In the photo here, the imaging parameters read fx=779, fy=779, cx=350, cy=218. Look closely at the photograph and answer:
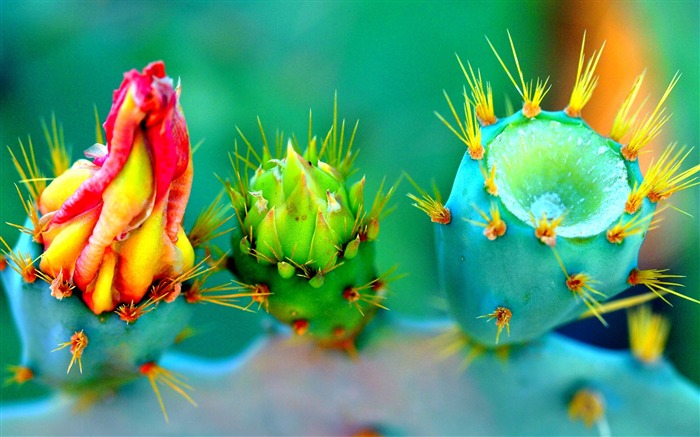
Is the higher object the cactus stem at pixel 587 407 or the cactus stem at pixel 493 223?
the cactus stem at pixel 493 223

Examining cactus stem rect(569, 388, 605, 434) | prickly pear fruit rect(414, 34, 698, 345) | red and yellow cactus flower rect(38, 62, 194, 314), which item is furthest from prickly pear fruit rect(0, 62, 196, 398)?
cactus stem rect(569, 388, 605, 434)

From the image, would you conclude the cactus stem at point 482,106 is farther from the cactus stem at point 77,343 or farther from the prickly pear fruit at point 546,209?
the cactus stem at point 77,343

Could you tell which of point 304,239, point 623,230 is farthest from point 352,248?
point 623,230

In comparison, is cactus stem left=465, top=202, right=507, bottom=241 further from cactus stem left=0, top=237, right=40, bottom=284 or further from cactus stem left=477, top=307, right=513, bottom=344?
cactus stem left=0, top=237, right=40, bottom=284

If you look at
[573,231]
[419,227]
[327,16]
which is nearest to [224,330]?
[419,227]

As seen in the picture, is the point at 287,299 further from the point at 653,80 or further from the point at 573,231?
the point at 653,80

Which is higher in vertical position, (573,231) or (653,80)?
(573,231)

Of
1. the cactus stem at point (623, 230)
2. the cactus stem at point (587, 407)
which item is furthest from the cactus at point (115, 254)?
the cactus stem at point (587, 407)
